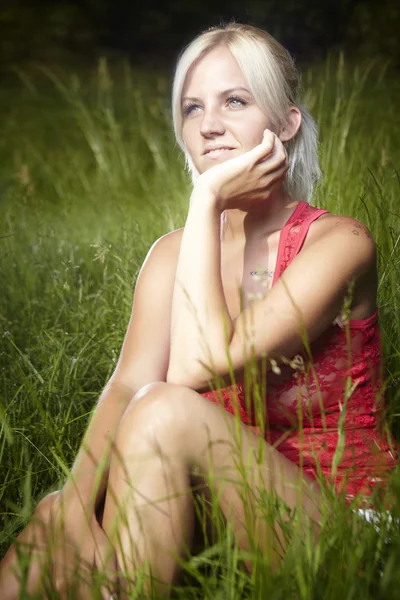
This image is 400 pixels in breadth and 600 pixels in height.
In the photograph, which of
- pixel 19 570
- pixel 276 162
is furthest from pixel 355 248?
pixel 19 570

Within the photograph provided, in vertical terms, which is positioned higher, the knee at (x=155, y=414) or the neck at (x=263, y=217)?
the neck at (x=263, y=217)

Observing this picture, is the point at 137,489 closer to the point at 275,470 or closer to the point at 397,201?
the point at 275,470

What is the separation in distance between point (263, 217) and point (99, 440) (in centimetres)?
77

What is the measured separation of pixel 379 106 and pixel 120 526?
219 inches

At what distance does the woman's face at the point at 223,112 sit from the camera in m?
2.24

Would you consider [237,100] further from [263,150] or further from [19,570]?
[19,570]

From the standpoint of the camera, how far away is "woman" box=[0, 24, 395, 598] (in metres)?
1.68

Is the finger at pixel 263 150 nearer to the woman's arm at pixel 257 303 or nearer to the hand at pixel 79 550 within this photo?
the woman's arm at pixel 257 303

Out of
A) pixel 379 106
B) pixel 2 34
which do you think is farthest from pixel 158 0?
pixel 379 106

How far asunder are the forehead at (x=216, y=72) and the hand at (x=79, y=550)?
1.17 m

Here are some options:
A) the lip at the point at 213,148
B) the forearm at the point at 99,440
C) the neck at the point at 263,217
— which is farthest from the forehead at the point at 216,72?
the forearm at the point at 99,440

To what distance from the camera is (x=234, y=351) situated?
1.85 metres

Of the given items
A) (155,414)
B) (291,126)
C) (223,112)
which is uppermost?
(223,112)

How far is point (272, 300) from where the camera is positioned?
1.88m
